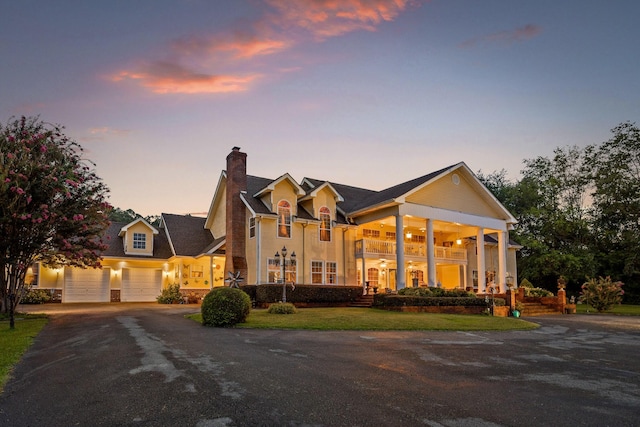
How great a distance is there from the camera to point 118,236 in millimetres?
34094

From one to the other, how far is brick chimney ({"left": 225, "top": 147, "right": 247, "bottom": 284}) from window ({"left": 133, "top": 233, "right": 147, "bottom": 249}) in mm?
9659

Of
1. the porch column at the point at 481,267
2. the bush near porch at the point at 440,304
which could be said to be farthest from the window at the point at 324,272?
the porch column at the point at 481,267

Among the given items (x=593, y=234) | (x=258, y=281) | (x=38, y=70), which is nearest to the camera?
(x=38, y=70)

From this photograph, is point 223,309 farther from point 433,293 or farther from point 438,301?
point 433,293

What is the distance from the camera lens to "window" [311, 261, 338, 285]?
2761 centimetres

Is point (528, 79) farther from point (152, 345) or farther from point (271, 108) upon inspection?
point (152, 345)

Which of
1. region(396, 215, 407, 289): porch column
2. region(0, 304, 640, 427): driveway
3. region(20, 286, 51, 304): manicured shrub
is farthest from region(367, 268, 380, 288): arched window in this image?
region(20, 286, 51, 304): manicured shrub

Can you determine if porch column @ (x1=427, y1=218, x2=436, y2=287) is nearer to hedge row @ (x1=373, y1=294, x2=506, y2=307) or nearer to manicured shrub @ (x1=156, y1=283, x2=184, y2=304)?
hedge row @ (x1=373, y1=294, x2=506, y2=307)

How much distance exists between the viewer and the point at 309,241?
27.5m

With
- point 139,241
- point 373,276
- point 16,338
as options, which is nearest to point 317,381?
point 16,338

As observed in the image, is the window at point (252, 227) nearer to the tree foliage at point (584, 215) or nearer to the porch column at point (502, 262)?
the porch column at point (502, 262)

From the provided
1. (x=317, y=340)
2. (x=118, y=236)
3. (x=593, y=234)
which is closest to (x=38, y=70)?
(x=317, y=340)

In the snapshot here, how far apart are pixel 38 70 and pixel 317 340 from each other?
48.5 ft

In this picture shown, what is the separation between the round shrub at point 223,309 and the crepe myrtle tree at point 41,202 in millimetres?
7051
